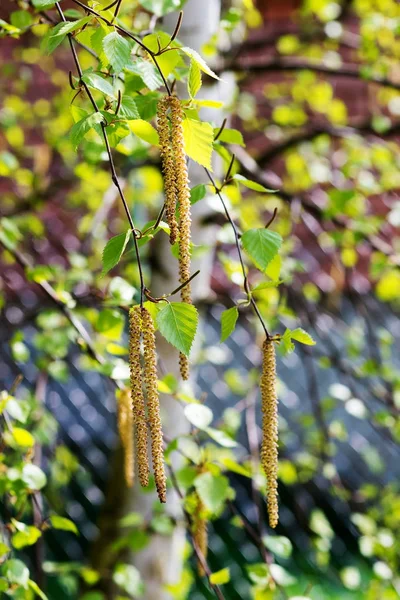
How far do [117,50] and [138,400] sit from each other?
32 cm

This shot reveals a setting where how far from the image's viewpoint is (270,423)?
77 cm

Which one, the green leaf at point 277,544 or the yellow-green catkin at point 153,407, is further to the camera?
the green leaf at point 277,544

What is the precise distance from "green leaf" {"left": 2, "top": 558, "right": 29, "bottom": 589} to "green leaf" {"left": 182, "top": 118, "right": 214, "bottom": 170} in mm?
592

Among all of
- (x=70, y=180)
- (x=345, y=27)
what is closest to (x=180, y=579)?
(x=70, y=180)

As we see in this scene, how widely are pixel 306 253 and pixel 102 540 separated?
2043 mm

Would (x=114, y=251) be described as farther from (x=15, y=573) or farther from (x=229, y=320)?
(x=15, y=573)

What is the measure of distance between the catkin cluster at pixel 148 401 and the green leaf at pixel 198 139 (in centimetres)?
16

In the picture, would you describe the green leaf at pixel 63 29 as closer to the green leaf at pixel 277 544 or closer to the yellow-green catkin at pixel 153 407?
the yellow-green catkin at pixel 153 407

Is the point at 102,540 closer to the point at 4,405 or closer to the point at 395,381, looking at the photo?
the point at 395,381

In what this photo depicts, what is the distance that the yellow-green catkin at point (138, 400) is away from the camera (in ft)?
2.24

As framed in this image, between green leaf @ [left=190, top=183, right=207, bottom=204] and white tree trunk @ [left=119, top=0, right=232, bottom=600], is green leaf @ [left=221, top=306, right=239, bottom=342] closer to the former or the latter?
green leaf @ [left=190, top=183, right=207, bottom=204]

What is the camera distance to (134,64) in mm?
751

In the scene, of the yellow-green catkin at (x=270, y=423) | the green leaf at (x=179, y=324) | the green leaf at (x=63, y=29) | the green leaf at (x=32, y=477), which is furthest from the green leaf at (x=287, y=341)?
the green leaf at (x=32, y=477)

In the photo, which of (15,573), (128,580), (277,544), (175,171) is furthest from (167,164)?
(128,580)
